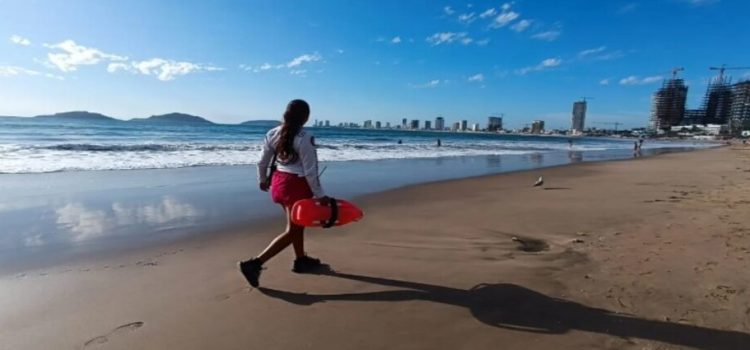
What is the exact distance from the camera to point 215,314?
3174 mm

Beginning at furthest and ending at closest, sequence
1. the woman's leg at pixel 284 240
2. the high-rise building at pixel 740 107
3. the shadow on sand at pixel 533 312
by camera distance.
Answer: the high-rise building at pixel 740 107 < the woman's leg at pixel 284 240 < the shadow on sand at pixel 533 312

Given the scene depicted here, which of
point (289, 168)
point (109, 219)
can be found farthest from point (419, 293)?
point (109, 219)

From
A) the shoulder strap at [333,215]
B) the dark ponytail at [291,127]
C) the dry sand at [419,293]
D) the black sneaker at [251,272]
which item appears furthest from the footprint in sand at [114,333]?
the dark ponytail at [291,127]

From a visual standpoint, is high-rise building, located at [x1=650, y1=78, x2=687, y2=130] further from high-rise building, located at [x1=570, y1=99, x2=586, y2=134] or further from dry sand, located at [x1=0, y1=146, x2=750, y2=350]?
dry sand, located at [x1=0, y1=146, x2=750, y2=350]

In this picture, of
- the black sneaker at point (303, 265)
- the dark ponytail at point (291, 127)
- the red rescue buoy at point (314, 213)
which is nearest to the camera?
the red rescue buoy at point (314, 213)

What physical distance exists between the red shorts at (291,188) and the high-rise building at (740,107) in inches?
6377

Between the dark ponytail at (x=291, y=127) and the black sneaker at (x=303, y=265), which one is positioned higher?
the dark ponytail at (x=291, y=127)

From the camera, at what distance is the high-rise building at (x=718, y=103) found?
503 feet

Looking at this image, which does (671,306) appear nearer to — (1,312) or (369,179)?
(1,312)

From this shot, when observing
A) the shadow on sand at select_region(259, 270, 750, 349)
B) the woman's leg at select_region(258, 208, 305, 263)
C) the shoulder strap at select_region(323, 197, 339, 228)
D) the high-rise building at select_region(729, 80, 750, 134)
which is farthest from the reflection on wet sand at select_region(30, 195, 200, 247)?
the high-rise building at select_region(729, 80, 750, 134)

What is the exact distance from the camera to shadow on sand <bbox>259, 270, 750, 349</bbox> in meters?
2.70

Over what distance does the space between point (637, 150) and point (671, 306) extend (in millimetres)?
42200

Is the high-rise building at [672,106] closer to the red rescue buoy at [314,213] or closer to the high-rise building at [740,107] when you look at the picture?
the high-rise building at [740,107]

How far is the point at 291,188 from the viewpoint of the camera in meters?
3.75
